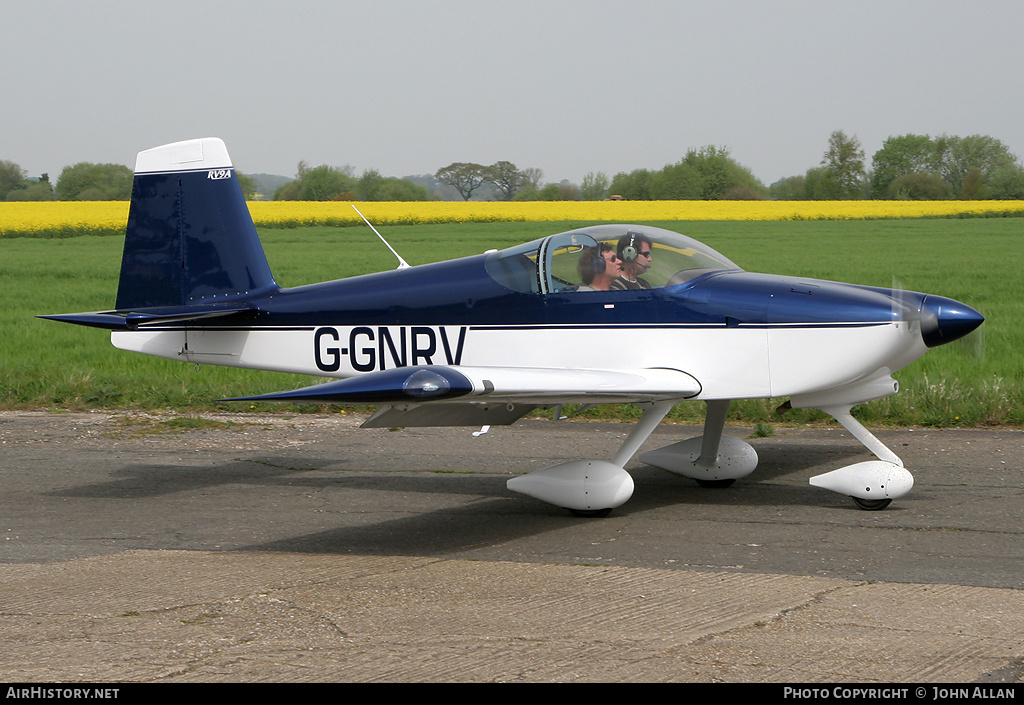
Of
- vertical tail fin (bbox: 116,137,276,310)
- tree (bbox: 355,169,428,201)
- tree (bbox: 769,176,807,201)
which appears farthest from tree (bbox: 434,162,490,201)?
vertical tail fin (bbox: 116,137,276,310)

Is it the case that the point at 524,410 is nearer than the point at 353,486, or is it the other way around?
the point at 524,410

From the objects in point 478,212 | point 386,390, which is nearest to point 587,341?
point 386,390

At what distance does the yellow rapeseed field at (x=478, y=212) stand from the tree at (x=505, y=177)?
1472 inches

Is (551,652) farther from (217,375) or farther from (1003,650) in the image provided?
(217,375)

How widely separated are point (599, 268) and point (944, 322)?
7.34ft

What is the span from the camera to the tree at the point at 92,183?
2922 inches

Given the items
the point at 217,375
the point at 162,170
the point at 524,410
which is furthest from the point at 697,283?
the point at 217,375

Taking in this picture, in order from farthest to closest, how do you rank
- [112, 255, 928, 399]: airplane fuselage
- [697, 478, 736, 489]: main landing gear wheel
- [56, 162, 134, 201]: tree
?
[56, 162, 134, 201]: tree
[697, 478, 736, 489]: main landing gear wheel
[112, 255, 928, 399]: airplane fuselage

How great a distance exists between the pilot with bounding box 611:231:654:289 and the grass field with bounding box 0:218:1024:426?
7.43 ft

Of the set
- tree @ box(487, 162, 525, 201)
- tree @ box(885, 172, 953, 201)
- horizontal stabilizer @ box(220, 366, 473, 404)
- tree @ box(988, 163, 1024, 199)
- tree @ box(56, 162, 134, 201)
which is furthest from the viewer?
tree @ box(487, 162, 525, 201)

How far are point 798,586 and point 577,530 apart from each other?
184 cm

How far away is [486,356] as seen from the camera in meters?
7.57

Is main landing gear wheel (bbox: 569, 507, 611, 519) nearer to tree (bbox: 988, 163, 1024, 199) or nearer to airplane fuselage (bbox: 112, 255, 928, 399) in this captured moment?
airplane fuselage (bbox: 112, 255, 928, 399)

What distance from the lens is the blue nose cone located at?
6.63m
